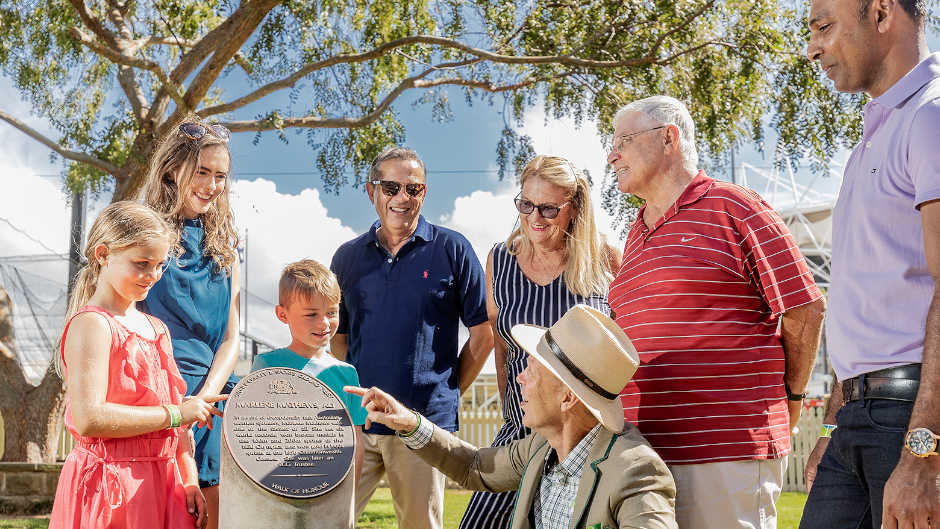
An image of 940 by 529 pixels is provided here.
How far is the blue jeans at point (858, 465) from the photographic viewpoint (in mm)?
2193

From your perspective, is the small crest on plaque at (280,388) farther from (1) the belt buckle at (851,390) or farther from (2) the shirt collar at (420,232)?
(1) the belt buckle at (851,390)

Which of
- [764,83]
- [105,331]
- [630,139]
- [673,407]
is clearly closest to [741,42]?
[764,83]

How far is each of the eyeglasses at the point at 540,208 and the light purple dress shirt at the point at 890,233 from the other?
162cm

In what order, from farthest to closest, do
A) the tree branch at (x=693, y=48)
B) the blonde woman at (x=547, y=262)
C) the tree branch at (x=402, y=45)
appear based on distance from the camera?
the tree branch at (x=402, y=45) < the tree branch at (x=693, y=48) < the blonde woman at (x=547, y=262)

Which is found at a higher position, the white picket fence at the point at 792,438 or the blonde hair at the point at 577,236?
the blonde hair at the point at 577,236

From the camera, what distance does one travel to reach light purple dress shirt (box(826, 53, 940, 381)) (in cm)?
217

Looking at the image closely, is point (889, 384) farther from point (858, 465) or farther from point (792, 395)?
point (792, 395)

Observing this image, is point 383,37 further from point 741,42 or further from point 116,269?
point 116,269

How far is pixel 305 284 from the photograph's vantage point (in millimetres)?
3531

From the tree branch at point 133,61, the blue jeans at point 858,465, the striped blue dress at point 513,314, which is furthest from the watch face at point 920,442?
the tree branch at point 133,61

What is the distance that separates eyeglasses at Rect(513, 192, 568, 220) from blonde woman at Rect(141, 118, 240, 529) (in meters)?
1.23

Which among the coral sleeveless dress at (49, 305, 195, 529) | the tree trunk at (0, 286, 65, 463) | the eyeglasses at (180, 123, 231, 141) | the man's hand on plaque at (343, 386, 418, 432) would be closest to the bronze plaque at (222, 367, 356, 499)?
the man's hand on plaque at (343, 386, 418, 432)

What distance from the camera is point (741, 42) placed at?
9.10 m

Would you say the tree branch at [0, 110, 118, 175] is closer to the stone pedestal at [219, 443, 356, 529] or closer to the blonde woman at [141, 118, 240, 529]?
the blonde woman at [141, 118, 240, 529]
